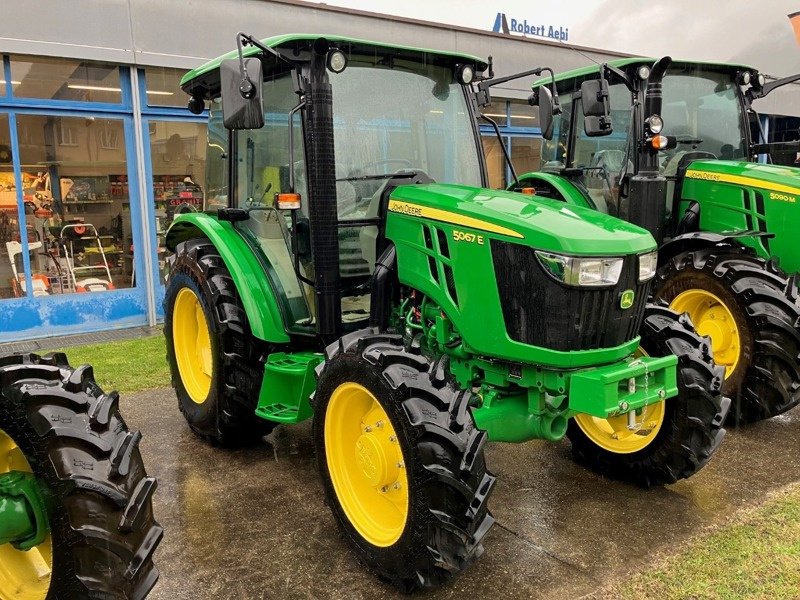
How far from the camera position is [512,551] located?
3148 mm

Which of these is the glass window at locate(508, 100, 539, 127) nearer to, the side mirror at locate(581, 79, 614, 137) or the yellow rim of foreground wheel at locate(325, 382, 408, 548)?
the side mirror at locate(581, 79, 614, 137)

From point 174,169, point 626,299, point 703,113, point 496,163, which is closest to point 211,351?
point 496,163

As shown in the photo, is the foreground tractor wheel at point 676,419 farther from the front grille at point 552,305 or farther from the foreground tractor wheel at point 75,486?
the foreground tractor wheel at point 75,486

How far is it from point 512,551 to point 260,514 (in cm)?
130

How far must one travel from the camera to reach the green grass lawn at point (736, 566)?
278 centimetres

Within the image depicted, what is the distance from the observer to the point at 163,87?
8.00 metres

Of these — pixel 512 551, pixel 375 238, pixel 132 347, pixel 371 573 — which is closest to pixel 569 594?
pixel 512 551

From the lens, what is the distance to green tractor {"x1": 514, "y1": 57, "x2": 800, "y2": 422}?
4441mm

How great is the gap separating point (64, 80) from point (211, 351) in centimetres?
477

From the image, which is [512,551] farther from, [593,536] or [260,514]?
[260,514]

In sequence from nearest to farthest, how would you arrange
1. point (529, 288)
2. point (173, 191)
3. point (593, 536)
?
point (529, 288) → point (593, 536) → point (173, 191)

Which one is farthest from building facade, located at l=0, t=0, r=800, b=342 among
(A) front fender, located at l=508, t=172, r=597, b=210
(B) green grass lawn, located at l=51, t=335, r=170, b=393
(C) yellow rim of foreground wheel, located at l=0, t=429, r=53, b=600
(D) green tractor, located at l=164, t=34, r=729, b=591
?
(C) yellow rim of foreground wheel, located at l=0, t=429, r=53, b=600

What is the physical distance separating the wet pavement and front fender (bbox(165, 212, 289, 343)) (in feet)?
2.86

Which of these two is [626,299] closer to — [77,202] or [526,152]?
[77,202]
